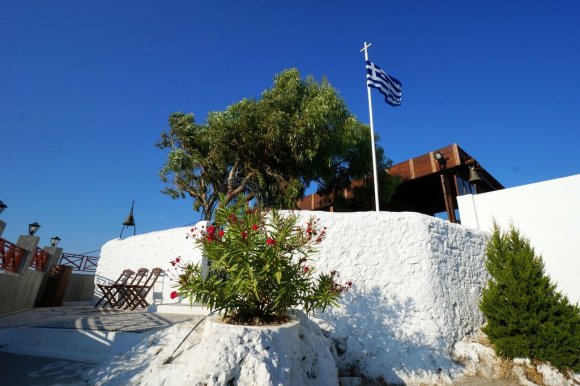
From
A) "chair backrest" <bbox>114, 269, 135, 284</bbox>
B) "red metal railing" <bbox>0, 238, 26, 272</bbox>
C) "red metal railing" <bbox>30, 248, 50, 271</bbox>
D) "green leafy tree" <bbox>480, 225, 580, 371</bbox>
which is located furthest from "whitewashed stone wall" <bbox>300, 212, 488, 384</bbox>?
"red metal railing" <bbox>30, 248, 50, 271</bbox>

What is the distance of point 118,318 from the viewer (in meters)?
6.38

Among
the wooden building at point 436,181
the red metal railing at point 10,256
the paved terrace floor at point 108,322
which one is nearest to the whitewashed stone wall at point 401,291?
the paved terrace floor at point 108,322

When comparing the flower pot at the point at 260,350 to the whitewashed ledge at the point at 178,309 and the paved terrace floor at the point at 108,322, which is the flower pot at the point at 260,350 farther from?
the whitewashed ledge at the point at 178,309

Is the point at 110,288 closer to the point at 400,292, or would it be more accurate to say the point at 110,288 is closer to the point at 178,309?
the point at 178,309

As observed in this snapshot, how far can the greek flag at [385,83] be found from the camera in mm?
8972

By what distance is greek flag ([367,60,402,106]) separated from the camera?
8.97 metres

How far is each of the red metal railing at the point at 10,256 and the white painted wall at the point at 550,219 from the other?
1252cm

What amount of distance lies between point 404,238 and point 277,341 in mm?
4094

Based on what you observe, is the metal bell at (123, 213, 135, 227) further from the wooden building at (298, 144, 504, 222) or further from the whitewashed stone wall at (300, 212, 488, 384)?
the whitewashed stone wall at (300, 212, 488, 384)

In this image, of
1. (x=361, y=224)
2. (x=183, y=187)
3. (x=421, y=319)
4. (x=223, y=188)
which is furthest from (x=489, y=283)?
(x=183, y=187)

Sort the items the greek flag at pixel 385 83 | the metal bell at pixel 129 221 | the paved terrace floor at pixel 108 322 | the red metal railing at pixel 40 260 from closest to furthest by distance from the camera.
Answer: the paved terrace floor at pixel 108 322
the greek flag at pixel 385 83
the red metal railing at pixel 40 260
the metal bell at pixel 129 221

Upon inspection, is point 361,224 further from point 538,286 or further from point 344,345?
point 538,286

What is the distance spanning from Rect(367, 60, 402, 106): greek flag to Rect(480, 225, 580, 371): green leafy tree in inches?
212

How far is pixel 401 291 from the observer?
600 centimetres
